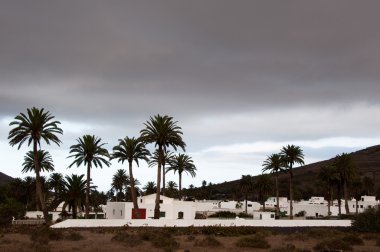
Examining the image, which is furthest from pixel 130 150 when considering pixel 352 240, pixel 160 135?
Answer: pixel 352 240

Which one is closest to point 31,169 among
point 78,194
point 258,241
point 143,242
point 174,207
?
point 78,194

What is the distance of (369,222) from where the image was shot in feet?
203

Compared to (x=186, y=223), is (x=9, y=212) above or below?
above

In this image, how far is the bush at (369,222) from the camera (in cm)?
6103

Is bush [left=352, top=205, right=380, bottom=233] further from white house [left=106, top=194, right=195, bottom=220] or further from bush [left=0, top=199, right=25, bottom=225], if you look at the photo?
bush [left=0, top=199, right=25, bottom=225]

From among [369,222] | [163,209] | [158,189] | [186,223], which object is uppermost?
[158,189]

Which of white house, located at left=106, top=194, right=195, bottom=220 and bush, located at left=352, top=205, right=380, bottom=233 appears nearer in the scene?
bush, located at left=352, top=205, right=380, bottom=233

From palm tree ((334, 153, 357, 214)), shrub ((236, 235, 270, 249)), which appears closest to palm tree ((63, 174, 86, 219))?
shrub ((236, 235, 270, 249))

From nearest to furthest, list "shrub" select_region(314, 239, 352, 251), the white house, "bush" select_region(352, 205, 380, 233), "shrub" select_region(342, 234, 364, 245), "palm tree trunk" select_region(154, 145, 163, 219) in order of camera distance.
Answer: "shrub" select_region(314, 239, 352, 251) < "shrub" select_region(342, 234, 364, 245) < "bush" select_region(352, 205, 380, 233) < "palm tree trunk" select_region(154, 145, 163, 219) < the white house

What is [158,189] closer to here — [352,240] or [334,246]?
[352,240]

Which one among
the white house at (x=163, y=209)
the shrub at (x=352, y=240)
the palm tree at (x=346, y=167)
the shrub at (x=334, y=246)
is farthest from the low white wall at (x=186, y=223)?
the shrub at (x=334, y=246)

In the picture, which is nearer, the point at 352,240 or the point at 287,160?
the point at 352,240

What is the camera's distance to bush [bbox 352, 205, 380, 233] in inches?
2403

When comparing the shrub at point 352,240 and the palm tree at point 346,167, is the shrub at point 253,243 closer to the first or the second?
the shrub at point 352,240
